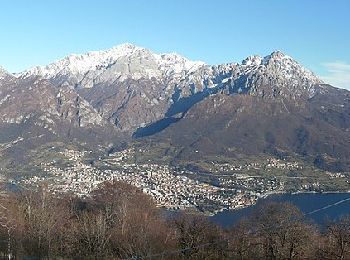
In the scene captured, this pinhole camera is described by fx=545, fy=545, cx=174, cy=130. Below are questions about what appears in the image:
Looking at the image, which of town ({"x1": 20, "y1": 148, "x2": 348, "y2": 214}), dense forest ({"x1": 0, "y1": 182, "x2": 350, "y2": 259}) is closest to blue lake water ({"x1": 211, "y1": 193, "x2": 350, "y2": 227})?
town ({"x1": 20, "y1": 148, "x2": 348, "y2": 214})

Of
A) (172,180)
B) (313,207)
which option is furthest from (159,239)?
(172,180)

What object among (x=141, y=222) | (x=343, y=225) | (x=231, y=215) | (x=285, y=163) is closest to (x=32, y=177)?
(x=231, y=215)

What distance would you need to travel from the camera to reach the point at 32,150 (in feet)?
571

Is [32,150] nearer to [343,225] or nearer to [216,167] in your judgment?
[216,167]

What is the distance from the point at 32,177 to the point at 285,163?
7363 cm

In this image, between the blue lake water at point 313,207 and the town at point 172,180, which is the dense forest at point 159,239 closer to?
the blue lake water at point 313,207

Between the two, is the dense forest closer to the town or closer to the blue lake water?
the blue lake water

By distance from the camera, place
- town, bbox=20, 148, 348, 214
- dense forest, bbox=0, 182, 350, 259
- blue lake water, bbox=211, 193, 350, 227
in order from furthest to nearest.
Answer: town, bbox=20, 148, 348, 214 → blue lake water, bbox=211, 193, 350, 227 → dense forest, bbox=0, 182, 350, 259

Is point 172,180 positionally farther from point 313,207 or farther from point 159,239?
point 159,239

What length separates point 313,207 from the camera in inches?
3612

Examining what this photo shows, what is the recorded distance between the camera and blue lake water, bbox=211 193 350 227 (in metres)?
77.0

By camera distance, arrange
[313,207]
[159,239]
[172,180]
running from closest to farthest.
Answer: [159,239], [313,207], [172,180]

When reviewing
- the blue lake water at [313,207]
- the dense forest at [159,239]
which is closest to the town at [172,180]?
the blue lake water at [313,207]

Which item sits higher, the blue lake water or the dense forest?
the dense forest
